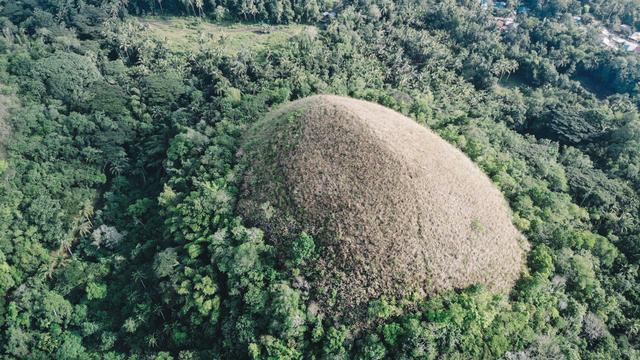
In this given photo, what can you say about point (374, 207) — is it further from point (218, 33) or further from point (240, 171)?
point (218, 33)

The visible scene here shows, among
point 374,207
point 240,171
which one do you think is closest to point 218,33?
point 240,171

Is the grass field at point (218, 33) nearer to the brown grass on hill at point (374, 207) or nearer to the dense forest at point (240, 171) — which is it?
the dense forest at point (240, 171)

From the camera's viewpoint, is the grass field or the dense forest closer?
the dense forest

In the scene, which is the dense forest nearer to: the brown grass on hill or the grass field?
the brown grass on hill

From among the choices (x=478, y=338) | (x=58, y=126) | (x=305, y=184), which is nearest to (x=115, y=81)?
(x=58, y=126)

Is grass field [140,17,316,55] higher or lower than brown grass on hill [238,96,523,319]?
higher

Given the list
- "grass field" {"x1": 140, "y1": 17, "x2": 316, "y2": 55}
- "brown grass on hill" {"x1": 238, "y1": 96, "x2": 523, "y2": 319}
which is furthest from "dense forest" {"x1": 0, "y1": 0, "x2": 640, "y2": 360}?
"grass field" {"x1": 140, "y1": 17, "x2": 316, "y2": 55}

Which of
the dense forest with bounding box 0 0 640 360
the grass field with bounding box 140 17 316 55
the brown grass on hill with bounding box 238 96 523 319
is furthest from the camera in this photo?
the grass field with bounding box 140 17 316 55

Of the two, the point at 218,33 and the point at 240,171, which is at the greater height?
the point at 218,33
